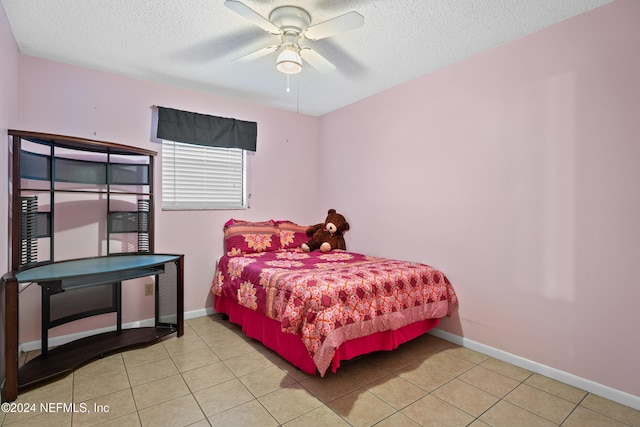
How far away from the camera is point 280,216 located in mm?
4195

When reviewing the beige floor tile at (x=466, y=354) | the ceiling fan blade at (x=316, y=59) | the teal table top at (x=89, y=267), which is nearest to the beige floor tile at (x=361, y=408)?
the beige floor tile at (x=466, y=354)

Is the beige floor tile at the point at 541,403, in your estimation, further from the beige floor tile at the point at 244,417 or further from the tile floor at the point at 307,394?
the beige floor tile at the point at 244,417

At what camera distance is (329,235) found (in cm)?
397

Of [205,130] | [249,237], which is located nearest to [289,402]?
[249,237]

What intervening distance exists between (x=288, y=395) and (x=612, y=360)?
80.3 inches

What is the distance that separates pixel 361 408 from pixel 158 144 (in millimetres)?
3018

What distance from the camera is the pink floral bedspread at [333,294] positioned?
6.95 ft

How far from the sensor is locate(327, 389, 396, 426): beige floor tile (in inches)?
72.3

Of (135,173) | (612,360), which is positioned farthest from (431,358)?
(135,173)

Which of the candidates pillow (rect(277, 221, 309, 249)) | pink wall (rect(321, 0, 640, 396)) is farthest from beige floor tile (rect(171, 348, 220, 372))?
pink wall (rect(321, 0, 640, 396))

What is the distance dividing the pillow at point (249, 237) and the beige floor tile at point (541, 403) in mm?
2584

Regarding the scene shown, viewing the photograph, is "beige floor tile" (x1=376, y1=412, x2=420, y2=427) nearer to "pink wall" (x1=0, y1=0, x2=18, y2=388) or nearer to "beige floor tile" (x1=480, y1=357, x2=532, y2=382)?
"beige floor tile" (x1=480, y1=357, x2=532, y2=382)

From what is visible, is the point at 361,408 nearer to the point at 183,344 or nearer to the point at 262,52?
the point at 183,344

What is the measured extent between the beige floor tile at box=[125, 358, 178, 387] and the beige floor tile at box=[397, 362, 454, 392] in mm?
1679
